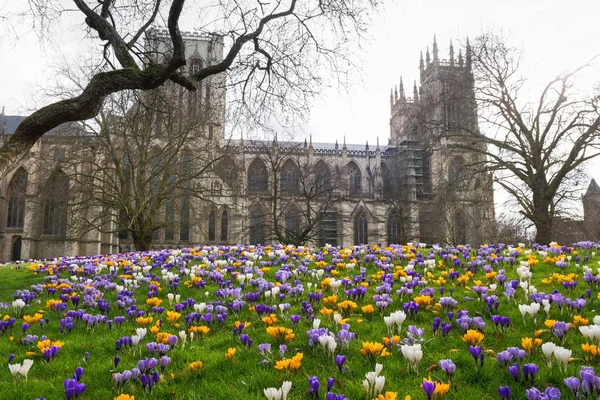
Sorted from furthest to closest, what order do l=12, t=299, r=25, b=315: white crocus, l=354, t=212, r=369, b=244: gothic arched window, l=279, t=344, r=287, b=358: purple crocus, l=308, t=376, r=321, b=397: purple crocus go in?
l=354, t=212, r=369, b=244: gothic arched window → l=12, t=299, r=25, b=315: white crocus → l=279, t=344, r=287, b=358: purple crocus → l=308, t=376, r=321, b=397: purple crocus

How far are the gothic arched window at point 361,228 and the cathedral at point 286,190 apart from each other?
0.42 feet

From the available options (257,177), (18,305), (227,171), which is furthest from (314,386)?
(257,177)

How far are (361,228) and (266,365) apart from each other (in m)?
55.6

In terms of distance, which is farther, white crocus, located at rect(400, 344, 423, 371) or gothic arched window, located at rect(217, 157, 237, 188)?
gothic arched window, located at rect(217, 157, 237, 188)

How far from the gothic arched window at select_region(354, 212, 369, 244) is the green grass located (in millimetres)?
52983

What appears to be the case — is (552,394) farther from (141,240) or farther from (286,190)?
(286,190)

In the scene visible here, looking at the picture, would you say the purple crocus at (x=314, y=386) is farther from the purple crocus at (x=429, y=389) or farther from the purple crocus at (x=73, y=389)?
the purple crocus at (x=73, y=389)

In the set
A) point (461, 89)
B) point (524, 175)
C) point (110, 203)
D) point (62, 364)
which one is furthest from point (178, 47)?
point (524, 175)

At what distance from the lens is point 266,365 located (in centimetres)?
361

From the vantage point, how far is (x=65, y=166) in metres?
22.6

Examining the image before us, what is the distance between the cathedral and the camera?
2116 cm

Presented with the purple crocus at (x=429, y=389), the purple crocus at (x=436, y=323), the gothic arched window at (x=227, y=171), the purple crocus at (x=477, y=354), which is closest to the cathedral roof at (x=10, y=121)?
the gothic arched window at (x=227, y=171)

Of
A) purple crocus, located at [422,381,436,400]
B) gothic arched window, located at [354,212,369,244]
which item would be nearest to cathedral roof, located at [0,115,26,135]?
gothic arched window, located at [354,212,369,244]

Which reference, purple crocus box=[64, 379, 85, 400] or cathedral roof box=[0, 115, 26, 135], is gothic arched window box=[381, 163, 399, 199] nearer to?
cathedral roof box=[0, 115, 26, 135]
